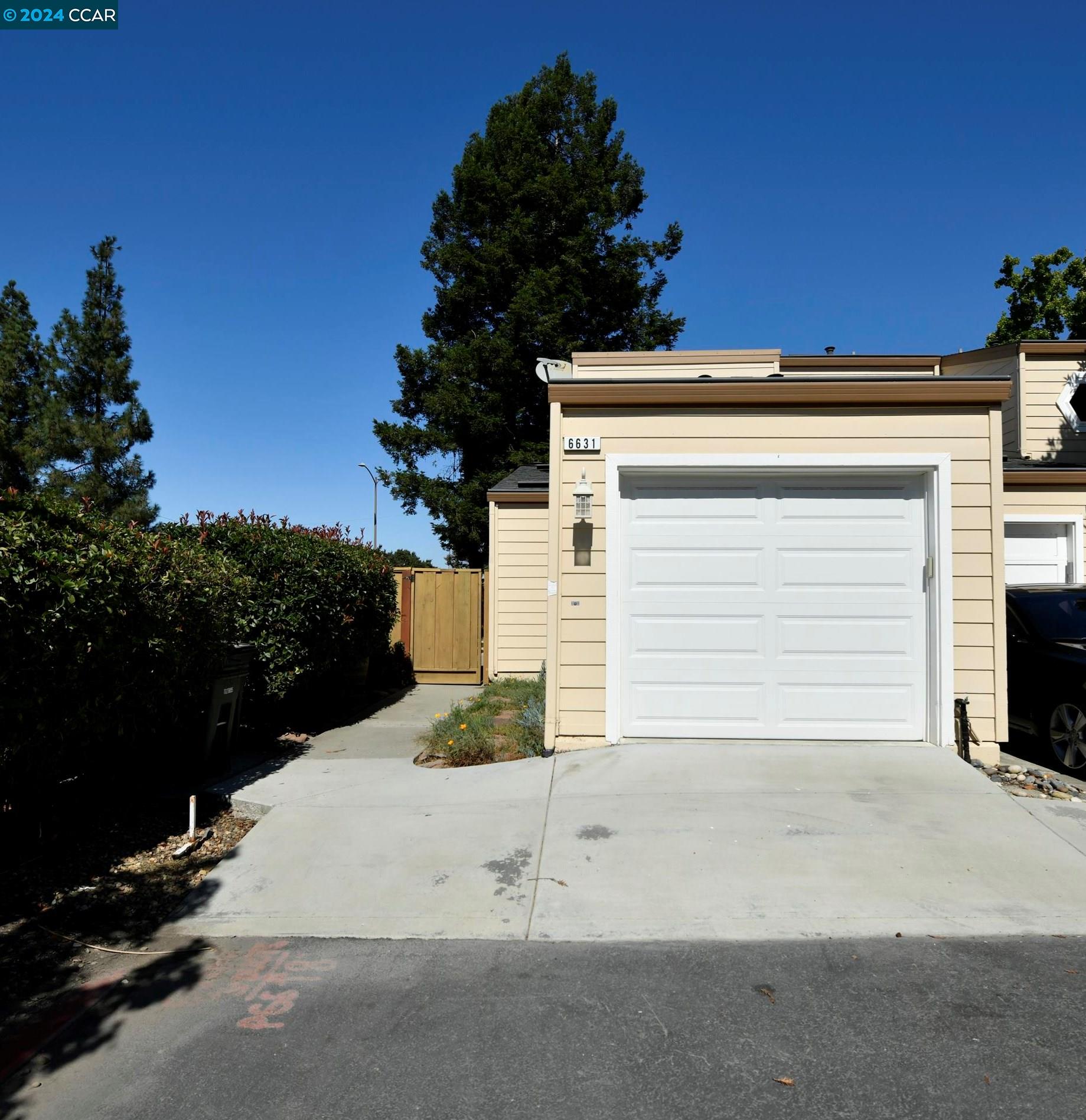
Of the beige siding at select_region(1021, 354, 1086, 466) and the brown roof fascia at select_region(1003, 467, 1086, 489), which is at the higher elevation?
the beige siding at select_region(1021, 354, 1086, 466)

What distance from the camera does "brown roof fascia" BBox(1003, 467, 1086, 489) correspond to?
30.2ft

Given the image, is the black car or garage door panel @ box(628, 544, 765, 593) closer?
the black car

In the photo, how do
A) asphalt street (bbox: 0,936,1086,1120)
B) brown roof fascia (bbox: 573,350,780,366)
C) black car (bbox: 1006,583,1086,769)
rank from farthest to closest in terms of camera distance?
1. brown roof fascia (bbox: 573,350,780,366)
2. black car (bbox: 1006,583,1086,769)
3. asphalt street (bbox: 0,936,1086,1120)

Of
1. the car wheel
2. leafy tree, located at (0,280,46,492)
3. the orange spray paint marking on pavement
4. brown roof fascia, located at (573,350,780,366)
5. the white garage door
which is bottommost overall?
the orange spray paint marking on pavement

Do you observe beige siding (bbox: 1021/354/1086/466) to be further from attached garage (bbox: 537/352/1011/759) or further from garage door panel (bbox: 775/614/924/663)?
garage door panel (bbox: 775/614/924/663)

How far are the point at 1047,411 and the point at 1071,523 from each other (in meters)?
3.26

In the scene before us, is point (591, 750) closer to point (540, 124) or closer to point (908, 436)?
point (908, 436)

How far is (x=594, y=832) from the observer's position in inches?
189

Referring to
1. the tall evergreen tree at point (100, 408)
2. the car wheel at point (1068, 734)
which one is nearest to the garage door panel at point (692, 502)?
the car wheel at point (1068, 734)

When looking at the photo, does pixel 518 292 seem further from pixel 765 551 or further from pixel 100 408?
pixel 765 551

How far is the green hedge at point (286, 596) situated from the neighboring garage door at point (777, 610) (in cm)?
348

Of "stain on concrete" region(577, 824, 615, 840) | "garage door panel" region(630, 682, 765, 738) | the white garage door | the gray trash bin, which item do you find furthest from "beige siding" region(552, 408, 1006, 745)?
the white garage door

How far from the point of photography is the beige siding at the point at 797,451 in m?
6.05

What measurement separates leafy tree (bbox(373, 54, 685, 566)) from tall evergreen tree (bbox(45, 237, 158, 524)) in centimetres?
744
